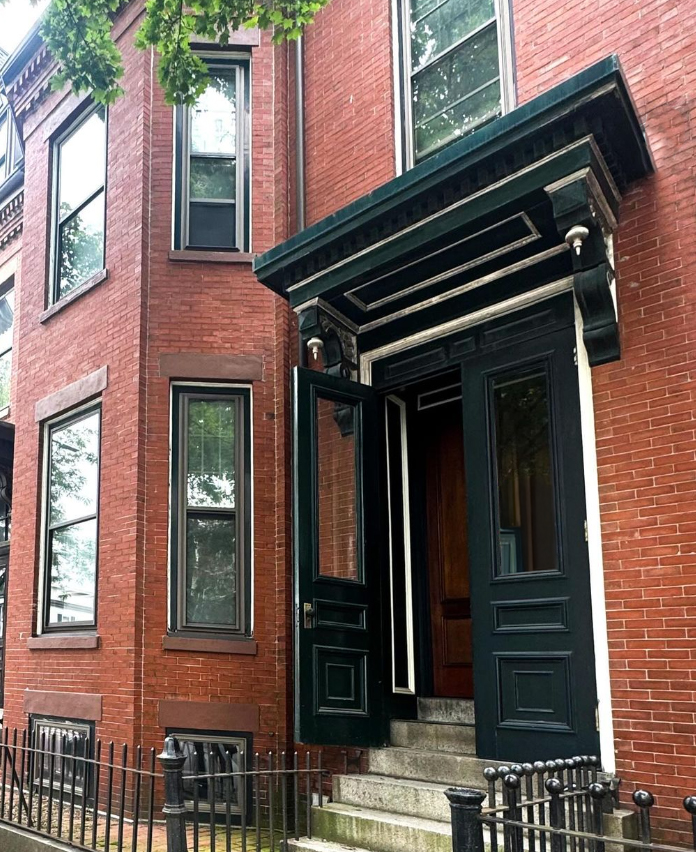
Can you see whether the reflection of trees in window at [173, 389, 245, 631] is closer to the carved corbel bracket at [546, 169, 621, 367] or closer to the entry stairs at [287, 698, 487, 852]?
the entry stairs at [287, 698, 487, 852]

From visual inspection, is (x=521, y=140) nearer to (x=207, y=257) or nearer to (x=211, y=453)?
(x=207, y=257)

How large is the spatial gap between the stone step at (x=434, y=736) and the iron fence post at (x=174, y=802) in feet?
7.07

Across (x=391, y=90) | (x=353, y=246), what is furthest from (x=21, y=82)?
(x=353, y=246)

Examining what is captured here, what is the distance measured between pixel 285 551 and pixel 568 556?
2.88m

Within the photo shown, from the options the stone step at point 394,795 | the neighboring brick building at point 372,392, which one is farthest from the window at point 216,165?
the stone step at point 394,795

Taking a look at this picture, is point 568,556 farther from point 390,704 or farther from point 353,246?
point 353,246

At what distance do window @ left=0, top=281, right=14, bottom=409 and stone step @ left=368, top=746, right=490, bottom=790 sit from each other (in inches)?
309

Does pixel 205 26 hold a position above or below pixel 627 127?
above

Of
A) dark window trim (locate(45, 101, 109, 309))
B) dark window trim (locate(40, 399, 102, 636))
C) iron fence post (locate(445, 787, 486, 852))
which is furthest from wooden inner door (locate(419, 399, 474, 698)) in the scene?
dark window trim (locate(45, 101, 109, 309))

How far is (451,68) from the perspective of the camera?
786 cm

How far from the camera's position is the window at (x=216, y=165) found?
898 cm

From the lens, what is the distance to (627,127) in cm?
552

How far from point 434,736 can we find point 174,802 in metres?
2.31

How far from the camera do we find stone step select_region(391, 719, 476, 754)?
6.77m
